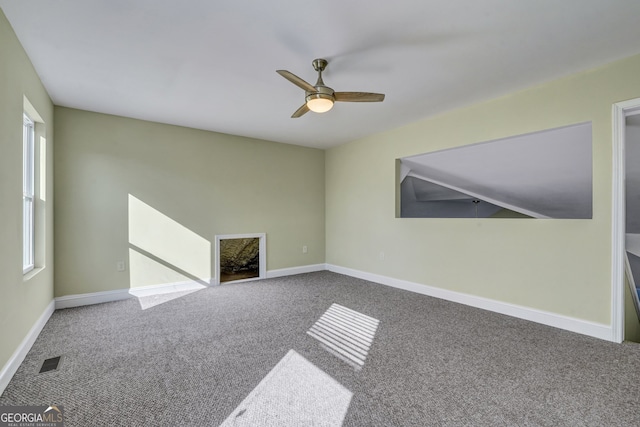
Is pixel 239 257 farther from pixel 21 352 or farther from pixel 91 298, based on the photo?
pixel 21 352

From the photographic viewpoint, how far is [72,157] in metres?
3.58

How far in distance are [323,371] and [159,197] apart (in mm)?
3315

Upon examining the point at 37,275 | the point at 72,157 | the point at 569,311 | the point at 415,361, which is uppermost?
the point at 72,157

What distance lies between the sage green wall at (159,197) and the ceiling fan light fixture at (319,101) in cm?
268

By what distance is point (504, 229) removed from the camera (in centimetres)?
330

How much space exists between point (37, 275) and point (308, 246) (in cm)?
371

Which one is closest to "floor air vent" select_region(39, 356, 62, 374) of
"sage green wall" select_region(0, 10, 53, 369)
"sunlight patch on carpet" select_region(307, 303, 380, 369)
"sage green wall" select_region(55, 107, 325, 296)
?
"sage green wall" select_region(0, 10, 53, 369)

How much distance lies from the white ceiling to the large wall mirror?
70cm

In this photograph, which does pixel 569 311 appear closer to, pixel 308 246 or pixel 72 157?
pixel 308 246

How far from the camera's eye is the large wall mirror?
10.7 feet

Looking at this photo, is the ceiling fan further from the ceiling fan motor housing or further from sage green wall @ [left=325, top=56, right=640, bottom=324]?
sage green wall @ [left=325, top=56, right=640, bottom=324]

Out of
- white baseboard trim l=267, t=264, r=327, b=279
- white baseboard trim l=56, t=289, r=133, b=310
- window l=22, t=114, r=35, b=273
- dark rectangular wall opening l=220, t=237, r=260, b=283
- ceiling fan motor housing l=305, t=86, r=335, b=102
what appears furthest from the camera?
dark rectangular wall opening l=220, t=237, r=260, b=283

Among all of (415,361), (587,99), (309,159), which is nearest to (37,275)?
(415,361)

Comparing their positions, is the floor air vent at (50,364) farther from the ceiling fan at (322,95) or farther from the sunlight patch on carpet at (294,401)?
the ceiling fan at (322,95)
